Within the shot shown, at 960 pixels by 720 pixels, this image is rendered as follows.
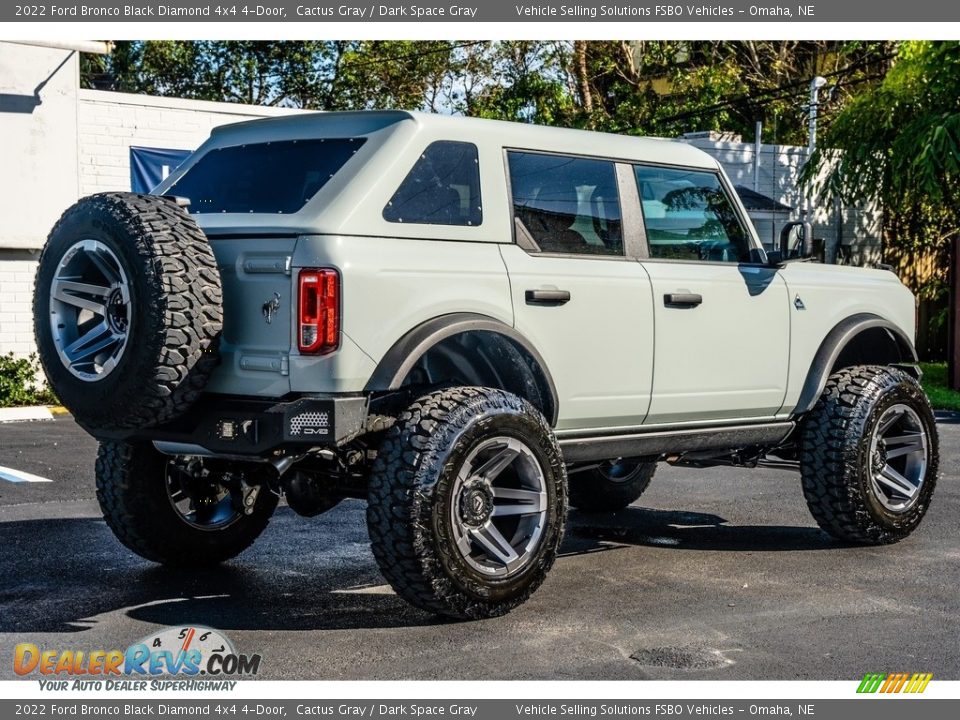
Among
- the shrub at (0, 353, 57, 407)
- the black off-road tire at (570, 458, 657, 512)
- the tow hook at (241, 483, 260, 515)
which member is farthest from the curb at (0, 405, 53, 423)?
the tow hook at (241, 483, 260, 515)

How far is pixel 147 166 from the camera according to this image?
16734mm

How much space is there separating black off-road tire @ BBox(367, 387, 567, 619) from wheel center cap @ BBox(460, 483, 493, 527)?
13 cm

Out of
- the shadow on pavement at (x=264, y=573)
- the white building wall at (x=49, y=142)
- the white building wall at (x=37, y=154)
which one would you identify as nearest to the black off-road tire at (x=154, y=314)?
the shadow on pavement at (x=264, y=573)

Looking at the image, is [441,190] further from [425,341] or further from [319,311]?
[319,311]

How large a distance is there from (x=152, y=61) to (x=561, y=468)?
3042 centimetres

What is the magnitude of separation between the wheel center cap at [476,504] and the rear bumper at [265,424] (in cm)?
54

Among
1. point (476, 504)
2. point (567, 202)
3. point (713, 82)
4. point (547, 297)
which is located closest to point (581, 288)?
point (547, 297)

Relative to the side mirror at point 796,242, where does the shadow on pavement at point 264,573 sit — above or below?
below

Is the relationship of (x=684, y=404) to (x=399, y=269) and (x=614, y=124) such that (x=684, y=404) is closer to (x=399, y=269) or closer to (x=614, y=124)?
(x=399, y=269)

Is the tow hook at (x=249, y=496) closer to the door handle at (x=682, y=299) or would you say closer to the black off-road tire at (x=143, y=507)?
the black off-road tire at (x=143, y=507)

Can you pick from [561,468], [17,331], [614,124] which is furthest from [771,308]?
[614,124]

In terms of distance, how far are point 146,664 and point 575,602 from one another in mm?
1980

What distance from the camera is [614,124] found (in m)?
30.8

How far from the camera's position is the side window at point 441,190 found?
570 cm
